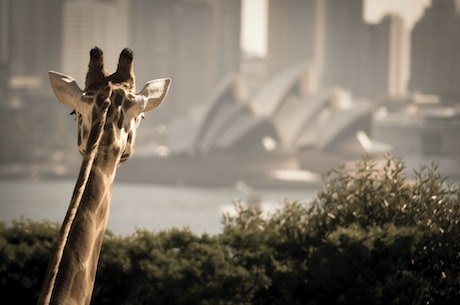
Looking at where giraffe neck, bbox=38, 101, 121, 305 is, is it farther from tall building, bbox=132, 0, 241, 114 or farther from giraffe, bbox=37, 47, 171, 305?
tall building, bbox=132, 0, 241, 114

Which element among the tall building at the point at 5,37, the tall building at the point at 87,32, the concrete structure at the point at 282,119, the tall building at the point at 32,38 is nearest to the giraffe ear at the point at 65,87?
the concrete structure at the point at 282,119

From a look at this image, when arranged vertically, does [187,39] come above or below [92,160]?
above

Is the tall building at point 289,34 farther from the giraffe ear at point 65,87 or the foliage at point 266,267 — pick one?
the giraffe ear at point 65,87

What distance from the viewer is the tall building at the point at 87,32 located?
151 meters

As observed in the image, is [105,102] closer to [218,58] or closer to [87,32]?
[87,32]

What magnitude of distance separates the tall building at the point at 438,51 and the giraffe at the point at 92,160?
13690 centimetres

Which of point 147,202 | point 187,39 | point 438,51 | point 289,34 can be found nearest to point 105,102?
point 147,202

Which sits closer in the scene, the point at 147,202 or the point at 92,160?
the point at 92,160

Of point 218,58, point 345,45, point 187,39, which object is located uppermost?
point 345,45

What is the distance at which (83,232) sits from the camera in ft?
15.0

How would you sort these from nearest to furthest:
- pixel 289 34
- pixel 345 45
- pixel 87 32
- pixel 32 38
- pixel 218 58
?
pixel 87 32 → pixel 32 38 → pixel 289 34 → pixel 218 58 → pixel 345 45

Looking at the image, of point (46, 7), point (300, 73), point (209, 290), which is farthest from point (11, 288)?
point (46, 7)

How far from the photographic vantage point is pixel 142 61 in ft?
524

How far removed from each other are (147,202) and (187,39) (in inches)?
3083
